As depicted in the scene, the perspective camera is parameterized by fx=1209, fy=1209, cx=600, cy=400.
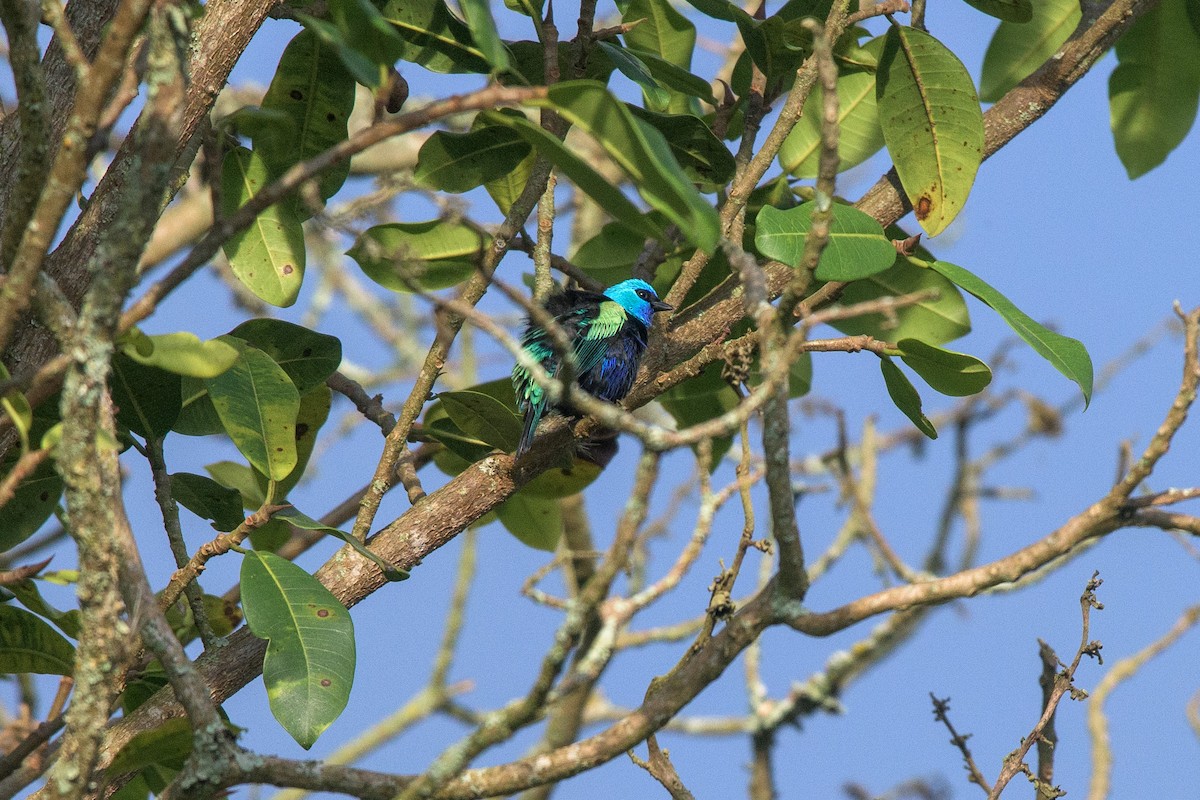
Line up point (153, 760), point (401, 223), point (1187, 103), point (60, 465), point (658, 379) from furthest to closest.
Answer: point (1187, 103)
point (401, 223)
point (658, 379)
point (153, 760)
point (60, 465)

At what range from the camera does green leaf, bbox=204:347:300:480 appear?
A: 2.75m

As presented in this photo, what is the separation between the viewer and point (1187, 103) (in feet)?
12.6

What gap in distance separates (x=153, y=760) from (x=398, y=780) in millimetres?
654

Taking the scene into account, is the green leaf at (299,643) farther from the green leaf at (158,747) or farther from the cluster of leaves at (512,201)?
the green leaf at (158,747)

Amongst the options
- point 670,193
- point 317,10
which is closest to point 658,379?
point 670,193

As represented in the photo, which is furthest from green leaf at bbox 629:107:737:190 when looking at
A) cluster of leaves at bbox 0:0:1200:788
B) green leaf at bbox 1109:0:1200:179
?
green leaf at bbox 1109:0:1200:179

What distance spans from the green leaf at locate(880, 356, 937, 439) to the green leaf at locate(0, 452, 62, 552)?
6.82 feet

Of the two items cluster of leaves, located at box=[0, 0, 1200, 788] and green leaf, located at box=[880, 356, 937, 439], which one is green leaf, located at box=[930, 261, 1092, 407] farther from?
green leaf, located at box=[880, 356, 937, 439]

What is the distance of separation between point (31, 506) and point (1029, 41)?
3.30 meters

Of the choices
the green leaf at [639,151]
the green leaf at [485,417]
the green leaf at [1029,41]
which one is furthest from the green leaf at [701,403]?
the green leaf at [639,151]

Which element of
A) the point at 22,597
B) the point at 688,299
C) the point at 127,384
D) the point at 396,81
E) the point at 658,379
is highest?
the point at 688,299

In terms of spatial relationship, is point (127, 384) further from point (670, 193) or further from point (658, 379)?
point (670, 193)

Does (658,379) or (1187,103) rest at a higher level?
(1187,103)

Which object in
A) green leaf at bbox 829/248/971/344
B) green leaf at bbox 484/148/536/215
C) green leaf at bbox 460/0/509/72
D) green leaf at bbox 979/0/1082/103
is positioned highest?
green leaf at bbox 979/0/1082/103
